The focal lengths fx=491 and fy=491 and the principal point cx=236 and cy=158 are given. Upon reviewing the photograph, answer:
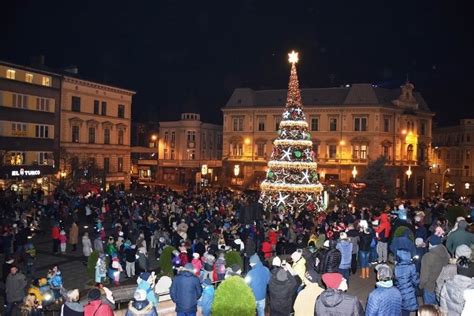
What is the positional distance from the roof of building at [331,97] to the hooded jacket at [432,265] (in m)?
51.3

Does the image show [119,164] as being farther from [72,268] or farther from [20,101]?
[72,268]

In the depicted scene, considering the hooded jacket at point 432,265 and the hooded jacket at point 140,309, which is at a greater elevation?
the hooded jacket at point 432,265

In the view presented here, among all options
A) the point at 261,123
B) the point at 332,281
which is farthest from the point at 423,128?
the point at 332,281

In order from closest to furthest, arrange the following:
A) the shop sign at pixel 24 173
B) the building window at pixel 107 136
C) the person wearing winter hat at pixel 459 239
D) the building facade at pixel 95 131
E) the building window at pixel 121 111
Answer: the person wearing winter hat at pixel 459 239, the shop sign at pixel 24 173, the building facade at pixel 95 131, the building window at pixel 107 136, the building window at pixel 121 111

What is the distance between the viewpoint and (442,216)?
20.7m

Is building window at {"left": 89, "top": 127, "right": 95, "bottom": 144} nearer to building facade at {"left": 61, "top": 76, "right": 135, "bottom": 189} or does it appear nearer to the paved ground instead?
building facade at {"left": 61, "top": 76, "right": 135, "bottom": 189}

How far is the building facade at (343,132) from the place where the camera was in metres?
60.2

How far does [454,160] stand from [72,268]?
6541 centimetres

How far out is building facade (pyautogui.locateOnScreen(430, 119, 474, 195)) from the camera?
69562 millimetres

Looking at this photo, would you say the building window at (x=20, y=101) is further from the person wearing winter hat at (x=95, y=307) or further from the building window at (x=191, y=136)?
the person wearing winter hat at (x=95, y=307)

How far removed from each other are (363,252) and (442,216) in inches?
285

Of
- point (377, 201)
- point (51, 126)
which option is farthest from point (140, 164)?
point (377, 201)

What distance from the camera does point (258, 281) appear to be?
10.2 metres

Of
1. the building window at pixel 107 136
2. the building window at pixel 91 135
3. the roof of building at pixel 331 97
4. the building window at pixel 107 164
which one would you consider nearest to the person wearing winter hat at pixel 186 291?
the building window at pixel 91 135
